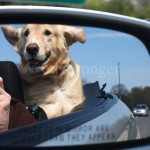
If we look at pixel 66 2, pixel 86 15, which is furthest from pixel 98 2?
pixel 86 15

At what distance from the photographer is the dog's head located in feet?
9.61

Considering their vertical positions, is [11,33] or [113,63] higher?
[11,33]

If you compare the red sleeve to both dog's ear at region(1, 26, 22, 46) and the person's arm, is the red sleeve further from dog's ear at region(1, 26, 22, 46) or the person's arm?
dog's ear at region(1, 26, 22, 46)

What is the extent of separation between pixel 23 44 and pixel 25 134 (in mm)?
401

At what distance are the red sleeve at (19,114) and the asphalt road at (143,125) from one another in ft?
1.62

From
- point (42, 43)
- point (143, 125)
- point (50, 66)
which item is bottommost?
point (143, 125)

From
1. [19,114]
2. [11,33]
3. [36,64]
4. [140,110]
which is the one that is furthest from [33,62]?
[140,110]

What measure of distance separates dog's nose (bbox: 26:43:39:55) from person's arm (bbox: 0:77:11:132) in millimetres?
231

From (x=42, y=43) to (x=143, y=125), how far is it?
23.9 inches

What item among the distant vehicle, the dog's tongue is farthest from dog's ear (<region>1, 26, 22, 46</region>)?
the distant vehicle

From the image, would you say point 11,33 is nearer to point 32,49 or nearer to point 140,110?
point 32,49

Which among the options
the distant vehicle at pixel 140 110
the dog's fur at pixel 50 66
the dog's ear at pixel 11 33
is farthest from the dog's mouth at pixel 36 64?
the distant vehicle at pixel 140 110

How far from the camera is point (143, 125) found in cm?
305

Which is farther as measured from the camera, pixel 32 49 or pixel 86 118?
pixel 86 118
